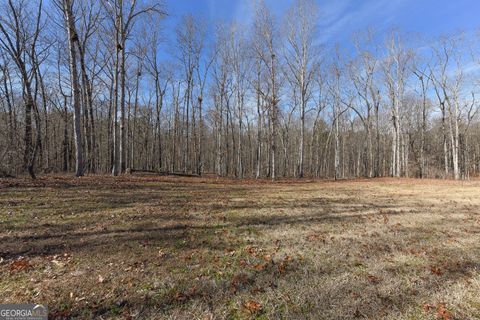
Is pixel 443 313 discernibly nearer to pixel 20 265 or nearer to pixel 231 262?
pixel 231 262

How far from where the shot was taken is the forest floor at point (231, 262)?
9.90 feet

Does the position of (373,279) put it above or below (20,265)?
below

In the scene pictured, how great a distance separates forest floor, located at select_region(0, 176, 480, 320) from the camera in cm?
302

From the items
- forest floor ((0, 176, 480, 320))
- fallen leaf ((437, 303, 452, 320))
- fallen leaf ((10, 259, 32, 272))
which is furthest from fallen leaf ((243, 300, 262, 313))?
fallen leaf ((10, 259, 32, 272))

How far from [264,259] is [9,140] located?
13.6m

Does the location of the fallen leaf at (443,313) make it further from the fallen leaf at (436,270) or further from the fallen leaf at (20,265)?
the fallen leaf at (20,265)

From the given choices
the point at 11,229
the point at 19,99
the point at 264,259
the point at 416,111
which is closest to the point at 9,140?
the point at 11,229

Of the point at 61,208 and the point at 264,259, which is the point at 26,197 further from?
the point at 264,259

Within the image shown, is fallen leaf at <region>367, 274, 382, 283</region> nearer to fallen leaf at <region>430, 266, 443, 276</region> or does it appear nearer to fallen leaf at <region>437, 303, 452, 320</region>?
fallen leaf at <region>437, 303, 452, 320</region>

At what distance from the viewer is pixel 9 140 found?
11.9 metres

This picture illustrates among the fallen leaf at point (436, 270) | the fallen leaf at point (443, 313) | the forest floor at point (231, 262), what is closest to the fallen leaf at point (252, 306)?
the forest floor at point (231, 262)

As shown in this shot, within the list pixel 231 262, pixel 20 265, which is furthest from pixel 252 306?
A: pixel 20 265

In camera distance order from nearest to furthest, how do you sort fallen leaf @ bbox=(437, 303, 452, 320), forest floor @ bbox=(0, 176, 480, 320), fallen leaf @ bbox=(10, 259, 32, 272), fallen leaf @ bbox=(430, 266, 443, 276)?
1. fallen leaf @ bbox=(437, 303, 452, 320)
2. forest floor @ bbox=(0, 176, 480, 320)
3. fallen leaf @ bbox=(10, 259, 32, 272)
4. fallen leaf @ bbox=(430, 266, 443, 276)

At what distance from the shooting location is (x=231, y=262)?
A: 4.20 meters
